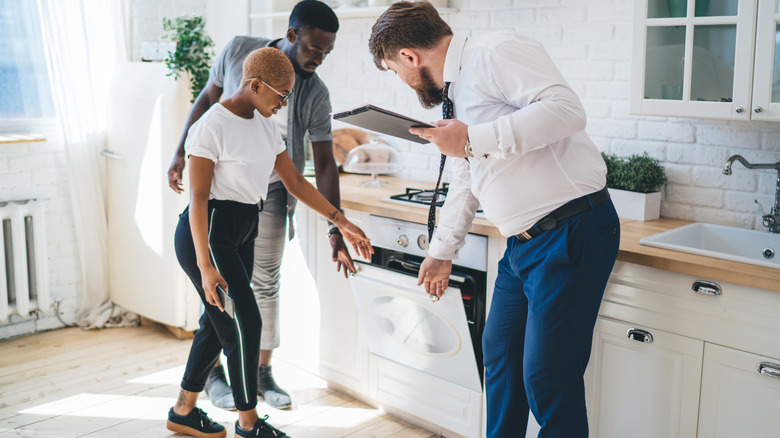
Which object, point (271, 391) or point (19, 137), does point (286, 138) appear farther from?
point (19, 137)

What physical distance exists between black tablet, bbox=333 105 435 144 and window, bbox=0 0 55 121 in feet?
8.12

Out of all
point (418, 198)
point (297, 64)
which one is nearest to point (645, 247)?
point (418, 198)

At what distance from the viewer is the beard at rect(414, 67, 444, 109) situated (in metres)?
1.88

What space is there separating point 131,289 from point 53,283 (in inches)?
16.8

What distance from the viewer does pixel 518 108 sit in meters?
1.78

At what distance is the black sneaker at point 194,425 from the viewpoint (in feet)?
8.84

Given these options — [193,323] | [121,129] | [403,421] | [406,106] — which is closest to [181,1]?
[121,129]

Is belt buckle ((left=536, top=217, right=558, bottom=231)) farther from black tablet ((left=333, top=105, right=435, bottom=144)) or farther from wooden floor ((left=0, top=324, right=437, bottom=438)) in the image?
wooden floor ((left=0, top=324, right=437, bottom=438))

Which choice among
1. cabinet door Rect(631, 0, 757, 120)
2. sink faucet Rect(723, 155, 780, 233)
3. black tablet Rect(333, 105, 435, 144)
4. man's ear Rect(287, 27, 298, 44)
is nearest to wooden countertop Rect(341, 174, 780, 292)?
sink faucet Rect(723, 155, 780, 233)

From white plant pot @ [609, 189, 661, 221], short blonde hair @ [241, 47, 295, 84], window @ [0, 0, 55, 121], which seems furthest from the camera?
window @ [0, 0, 55, 121]

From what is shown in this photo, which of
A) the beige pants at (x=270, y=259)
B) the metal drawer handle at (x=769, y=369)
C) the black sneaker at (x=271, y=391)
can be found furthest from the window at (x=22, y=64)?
the metal drawer handle at (x=769, y=369)

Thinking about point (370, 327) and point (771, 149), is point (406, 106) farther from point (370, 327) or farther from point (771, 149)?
point (771, 149)

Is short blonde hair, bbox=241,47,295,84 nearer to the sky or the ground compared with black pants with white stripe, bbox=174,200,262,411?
nearer to the sky

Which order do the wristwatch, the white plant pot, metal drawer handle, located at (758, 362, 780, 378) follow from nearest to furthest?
1. the wristwatch
2. metal drawer handle, located at (758, 362, 780, 378)
3. the white plant pot
